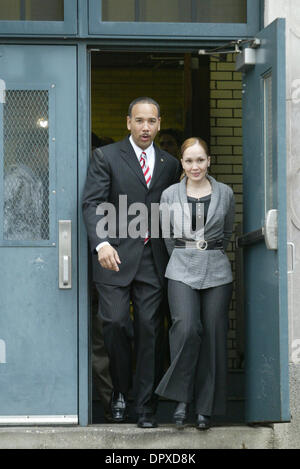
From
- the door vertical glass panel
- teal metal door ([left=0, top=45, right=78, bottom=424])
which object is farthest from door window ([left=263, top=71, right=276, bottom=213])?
teal metal door ([left=0, top=45, right=78, bottom=424])

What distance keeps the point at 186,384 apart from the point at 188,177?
4.34 feet

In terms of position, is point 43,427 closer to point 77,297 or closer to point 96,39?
point 77,297

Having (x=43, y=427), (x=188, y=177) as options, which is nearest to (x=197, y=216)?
(x=188, y=177)

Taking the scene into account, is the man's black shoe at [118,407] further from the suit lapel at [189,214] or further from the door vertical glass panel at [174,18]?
the door vertical glass panel at [174,18]

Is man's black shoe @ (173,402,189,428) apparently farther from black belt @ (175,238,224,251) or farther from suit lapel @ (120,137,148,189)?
suit lapel @ (120,137,148,189)

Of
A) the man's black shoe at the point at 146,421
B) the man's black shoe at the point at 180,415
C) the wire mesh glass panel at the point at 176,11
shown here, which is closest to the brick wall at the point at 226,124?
the wire mesh glass panel at the point at 176,11

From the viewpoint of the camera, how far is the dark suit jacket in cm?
630

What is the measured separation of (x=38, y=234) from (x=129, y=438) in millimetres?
1422

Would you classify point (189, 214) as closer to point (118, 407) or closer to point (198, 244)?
point (198, 244)

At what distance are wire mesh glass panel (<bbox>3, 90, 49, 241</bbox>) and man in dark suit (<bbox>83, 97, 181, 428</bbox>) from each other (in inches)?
12.8

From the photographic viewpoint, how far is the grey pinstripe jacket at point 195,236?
618cm

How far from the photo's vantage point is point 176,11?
654cm

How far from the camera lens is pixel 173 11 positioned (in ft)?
21.4

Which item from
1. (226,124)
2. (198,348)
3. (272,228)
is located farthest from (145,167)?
(226,124)
